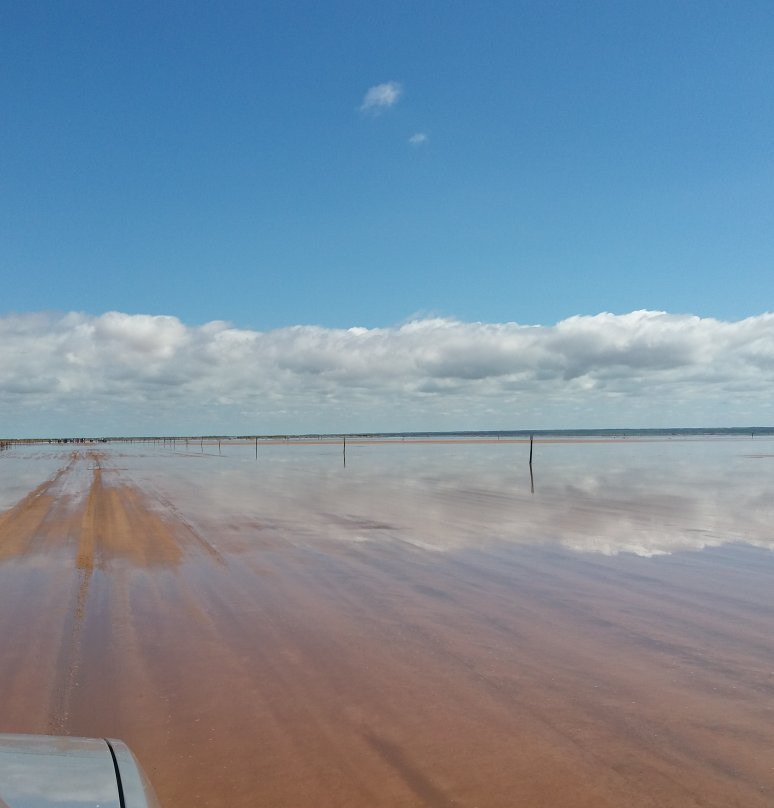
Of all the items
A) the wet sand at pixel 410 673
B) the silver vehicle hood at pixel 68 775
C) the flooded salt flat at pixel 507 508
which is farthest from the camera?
the flooded salt flat at pixel 507 508

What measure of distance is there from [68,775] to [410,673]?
4141mm

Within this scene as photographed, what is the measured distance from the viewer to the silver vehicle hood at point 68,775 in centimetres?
243

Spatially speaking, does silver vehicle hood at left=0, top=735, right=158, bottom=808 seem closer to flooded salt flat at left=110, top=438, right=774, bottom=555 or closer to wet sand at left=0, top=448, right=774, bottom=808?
wet sand at left=0, top=448, right=774, bottom=808

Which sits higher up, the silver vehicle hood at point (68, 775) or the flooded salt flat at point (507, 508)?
the silver vehicle hood at point (68, 775)

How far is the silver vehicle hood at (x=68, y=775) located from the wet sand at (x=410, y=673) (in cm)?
154

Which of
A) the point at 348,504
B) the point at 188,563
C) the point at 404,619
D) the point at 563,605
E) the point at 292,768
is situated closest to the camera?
the point at 292,768

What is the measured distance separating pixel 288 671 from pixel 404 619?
2163mm

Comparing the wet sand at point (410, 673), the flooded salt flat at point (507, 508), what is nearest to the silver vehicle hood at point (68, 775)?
the wet sand at point (410, 673)

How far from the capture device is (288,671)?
6.36m

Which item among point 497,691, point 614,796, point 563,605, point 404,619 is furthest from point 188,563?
point 614,796

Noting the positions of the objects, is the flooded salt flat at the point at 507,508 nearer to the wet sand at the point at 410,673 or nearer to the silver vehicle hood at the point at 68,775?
the wet sand at the point at 410,673

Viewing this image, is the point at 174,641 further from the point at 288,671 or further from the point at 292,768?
the point at 292,768

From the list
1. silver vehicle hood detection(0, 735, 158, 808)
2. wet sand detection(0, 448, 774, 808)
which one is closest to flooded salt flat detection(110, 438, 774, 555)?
wet sand detection(0, 448, 774, 808)

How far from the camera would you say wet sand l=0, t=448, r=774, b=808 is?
441 cm
